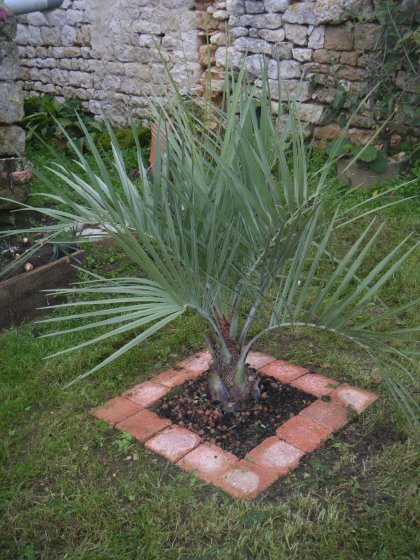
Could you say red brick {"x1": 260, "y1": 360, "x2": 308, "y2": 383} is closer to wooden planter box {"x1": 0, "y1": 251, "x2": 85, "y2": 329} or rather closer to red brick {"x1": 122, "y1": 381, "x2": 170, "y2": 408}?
red brick {"x1": 122, "y1": 381, "x2": 170, "y2": 408}

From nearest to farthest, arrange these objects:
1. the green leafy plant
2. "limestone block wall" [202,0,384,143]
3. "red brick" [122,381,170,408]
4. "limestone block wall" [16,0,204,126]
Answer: "red brick" [122,381,170,408]
"limestone block wall" [202,0,384,143]
"limestone block wall" [16,0,204,126]
the green leafy plant

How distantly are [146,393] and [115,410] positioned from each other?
159mm

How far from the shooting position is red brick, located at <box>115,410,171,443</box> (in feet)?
7.34

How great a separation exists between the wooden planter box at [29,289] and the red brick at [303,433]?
1.41 m

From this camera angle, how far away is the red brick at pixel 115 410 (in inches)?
92.9

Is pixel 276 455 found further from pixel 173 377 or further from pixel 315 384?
pixel 173 377

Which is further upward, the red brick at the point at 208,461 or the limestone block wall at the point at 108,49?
the limestone block wall at the point at 108,49

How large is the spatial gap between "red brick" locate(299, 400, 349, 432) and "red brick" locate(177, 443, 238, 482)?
0.38 meters

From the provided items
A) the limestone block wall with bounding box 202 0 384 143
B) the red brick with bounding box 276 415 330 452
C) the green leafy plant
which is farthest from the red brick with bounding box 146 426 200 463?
the green leafy plant

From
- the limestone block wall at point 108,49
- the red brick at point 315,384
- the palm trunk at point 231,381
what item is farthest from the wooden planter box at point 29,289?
the limestone block wall at point 108,49

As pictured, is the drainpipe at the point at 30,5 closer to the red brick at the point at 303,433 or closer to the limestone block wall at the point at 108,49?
the limestone block wall at the point at 108,49

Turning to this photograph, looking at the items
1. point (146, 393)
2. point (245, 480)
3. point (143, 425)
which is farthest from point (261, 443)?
point (146, 393)

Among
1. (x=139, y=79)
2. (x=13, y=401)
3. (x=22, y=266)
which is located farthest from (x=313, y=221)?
(x=139, y=79)

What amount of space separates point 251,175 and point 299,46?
157 inches
